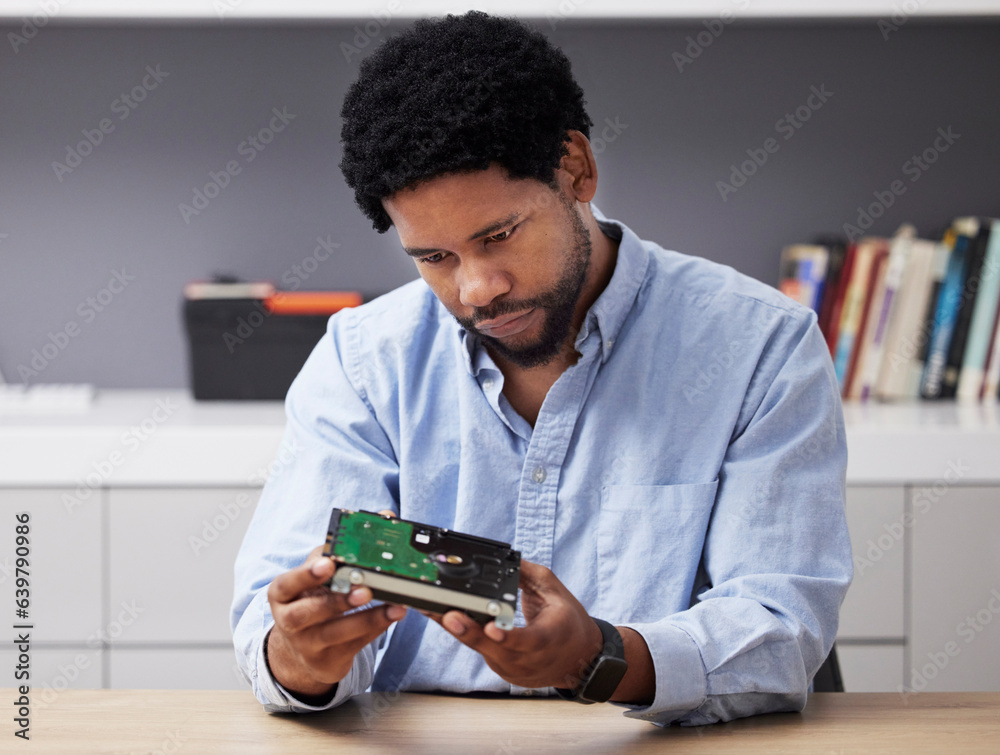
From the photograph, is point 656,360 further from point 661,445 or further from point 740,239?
point 740,239

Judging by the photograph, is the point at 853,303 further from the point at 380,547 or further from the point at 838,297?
the point at 380,547

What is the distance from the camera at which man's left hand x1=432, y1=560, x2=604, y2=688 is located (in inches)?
26.6

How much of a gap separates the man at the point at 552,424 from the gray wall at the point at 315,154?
3.28 feet

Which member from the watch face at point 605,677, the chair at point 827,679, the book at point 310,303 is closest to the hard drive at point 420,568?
the watch face at point 605,677

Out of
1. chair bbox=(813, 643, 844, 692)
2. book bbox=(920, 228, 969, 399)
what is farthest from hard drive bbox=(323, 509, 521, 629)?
book bbox=(920, 228, 969, 399)

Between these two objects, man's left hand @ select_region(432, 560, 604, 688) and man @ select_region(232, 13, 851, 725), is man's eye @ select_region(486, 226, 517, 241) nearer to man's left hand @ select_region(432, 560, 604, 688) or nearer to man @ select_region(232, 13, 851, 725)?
man @ select_region(232, 13, 851, 725)

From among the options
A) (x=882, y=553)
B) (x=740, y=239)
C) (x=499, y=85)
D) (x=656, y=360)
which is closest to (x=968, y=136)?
(x=740, y=239)

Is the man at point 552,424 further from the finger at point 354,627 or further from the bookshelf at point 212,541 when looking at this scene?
the bookshelf at point 212,541

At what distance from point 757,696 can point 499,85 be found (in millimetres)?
588

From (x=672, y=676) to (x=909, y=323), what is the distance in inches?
52.9

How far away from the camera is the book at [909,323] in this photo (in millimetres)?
1870

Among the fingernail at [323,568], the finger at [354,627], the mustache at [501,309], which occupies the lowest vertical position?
the finger at [354,627]

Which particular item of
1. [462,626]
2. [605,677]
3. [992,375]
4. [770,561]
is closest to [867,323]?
[992,375]

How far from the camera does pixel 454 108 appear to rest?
852 millimetres
